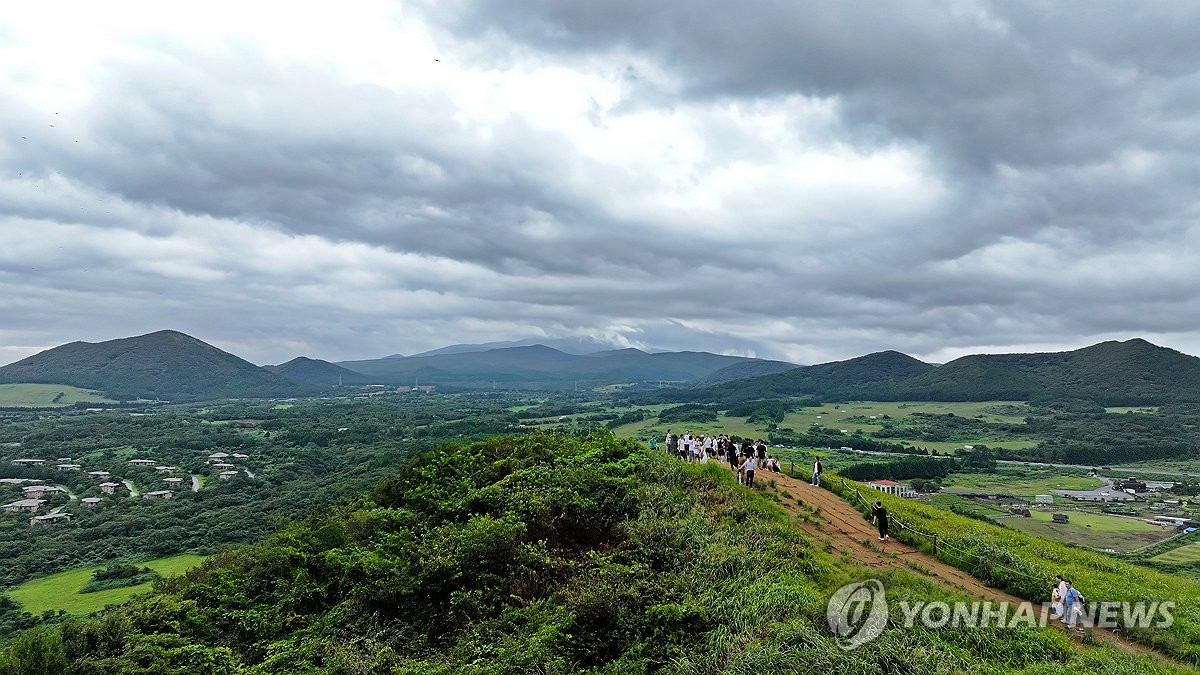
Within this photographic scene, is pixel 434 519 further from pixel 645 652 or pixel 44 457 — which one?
pixel 44 457

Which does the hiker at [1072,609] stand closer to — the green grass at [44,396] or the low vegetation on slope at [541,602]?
the low vegetation on slope at [541,602]

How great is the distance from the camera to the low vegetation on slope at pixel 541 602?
8.97 metres

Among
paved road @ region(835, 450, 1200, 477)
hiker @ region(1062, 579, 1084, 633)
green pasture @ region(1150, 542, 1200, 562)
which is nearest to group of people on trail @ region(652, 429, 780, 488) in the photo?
hiker @ region(1062, 579, 1084, 633)

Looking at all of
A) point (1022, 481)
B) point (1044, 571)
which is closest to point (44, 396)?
point (1044, 571)

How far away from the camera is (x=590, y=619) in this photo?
1045 cm

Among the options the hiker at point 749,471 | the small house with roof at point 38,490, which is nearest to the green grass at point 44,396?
the small house with roof at point 38,490

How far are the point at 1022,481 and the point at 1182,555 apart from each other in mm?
41097

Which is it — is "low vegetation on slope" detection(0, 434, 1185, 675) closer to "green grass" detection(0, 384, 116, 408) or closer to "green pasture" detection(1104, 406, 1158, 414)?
"green pasture" detection(1104, 406, 1158, 414)

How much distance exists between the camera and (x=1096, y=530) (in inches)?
1767

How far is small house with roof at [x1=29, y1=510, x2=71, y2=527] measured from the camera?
46.7m

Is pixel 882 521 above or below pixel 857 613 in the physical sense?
above

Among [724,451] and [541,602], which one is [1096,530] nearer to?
[724,451]

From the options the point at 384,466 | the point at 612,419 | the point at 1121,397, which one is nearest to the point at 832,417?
the point at 612,419

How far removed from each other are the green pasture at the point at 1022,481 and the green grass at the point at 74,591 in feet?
243
